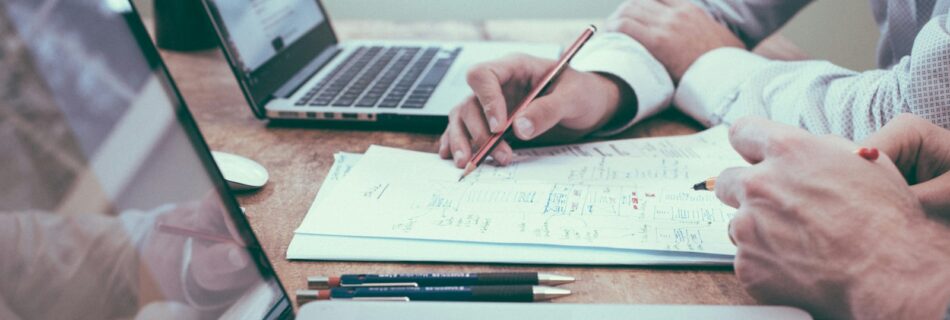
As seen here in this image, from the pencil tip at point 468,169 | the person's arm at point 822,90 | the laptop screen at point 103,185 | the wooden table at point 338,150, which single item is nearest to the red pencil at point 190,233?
the laptop screen at point 103,185

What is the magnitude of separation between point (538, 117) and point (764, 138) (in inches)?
10.1

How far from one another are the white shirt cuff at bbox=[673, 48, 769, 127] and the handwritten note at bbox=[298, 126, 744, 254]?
4.3 inches

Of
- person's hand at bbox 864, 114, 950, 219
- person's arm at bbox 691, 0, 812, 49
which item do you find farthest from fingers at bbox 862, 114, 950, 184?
person's arm at bbox 691, 0, 812, 49

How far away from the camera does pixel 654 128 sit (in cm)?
84

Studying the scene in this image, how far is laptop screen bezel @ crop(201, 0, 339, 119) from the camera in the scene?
31.8 inches

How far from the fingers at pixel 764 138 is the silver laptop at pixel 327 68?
1.23ft

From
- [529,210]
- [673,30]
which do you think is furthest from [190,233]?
[673,30]

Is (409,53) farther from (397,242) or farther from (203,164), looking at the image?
(203,164)

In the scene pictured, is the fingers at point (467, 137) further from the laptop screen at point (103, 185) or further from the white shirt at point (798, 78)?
the laptop screen at point (103, 185)

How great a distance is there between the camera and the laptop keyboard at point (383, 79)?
858 millimetres

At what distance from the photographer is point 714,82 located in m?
0.83

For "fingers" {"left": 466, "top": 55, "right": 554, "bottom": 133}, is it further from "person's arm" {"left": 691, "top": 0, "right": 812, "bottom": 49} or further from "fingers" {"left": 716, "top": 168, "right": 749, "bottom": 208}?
"person's arm" {"left": 691, "top": 0, "right": 812, "bottom": 49}

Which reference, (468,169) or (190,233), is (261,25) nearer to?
(468,169)

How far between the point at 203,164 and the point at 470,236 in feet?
0.71
